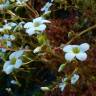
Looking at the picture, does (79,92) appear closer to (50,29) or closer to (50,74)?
(50,74)

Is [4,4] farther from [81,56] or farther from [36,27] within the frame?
[81,56]

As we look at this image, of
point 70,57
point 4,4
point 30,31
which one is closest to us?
point 70,57

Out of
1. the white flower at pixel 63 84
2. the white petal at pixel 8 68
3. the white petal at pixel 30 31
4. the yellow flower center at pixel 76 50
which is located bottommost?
the white flower at pixel 63 84

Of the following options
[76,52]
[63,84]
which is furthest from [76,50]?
[63,84]

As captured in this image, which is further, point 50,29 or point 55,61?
point 50,29

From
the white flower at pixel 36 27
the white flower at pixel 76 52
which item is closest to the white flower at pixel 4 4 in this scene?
the white flower at pixel 36 27

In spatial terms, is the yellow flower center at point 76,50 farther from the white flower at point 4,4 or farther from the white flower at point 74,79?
the white flower at point 4,4

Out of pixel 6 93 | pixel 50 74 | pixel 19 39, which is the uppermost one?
pixel 19 39

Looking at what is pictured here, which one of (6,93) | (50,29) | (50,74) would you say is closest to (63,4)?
(50,29)

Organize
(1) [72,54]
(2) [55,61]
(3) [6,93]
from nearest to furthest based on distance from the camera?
1. (1) [72,54]
2. (2) [55,61]
3. (3) [6,93]
